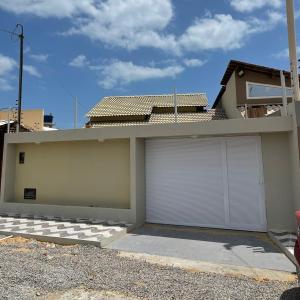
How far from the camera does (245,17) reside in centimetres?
898

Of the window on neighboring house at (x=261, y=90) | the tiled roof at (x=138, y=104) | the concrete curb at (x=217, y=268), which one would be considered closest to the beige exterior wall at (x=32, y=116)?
the tiled roof at (x=138, y=104)

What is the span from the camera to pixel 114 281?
4410 mm

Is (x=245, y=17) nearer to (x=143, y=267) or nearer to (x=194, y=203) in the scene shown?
(x=194, y=203)

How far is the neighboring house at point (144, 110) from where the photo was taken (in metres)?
21.4

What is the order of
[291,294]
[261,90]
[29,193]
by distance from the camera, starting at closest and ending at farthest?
[291,294]
[29,193]
[261,90]

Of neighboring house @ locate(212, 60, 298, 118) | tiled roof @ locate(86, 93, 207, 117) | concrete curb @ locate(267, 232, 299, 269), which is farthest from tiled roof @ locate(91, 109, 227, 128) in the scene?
concrete curb @ locate(267, 232, 299, 269)

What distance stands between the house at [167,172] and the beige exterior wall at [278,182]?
25mm

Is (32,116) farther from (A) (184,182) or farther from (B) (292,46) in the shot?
(B) (292,46)

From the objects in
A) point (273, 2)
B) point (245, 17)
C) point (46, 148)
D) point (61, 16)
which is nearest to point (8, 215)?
point (46, 148)

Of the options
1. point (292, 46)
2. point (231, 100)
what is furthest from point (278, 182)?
point (231, 100)

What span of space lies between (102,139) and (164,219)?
10.9ft

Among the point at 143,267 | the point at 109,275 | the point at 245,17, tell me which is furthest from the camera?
the point at 245,17

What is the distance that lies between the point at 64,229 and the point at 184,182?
150 inches

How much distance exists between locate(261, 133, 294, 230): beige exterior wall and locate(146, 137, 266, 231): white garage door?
0.67 ft
